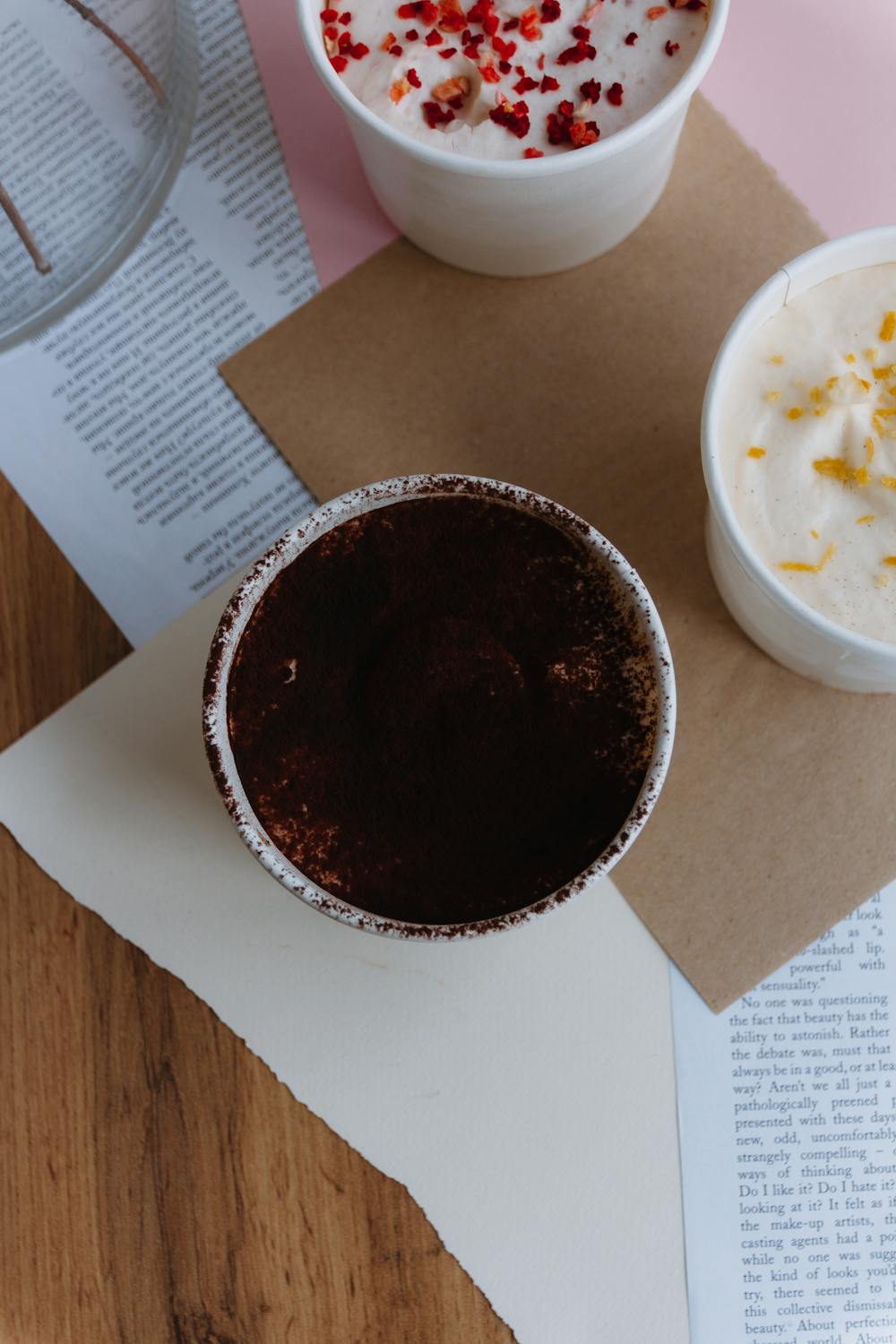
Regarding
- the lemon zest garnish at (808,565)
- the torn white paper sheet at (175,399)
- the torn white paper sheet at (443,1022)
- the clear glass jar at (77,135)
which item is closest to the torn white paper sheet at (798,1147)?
the torn white paper sheet at (443,1022)

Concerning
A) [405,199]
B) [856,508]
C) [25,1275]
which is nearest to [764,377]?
[856,508]

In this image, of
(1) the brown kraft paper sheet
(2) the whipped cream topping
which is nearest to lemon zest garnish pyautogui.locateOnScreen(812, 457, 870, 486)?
(2) the whipped cream topping

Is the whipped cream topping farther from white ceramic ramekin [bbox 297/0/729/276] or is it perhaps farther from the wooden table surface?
the wooden table surface

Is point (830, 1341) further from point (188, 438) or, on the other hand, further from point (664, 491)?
point (188, 438)

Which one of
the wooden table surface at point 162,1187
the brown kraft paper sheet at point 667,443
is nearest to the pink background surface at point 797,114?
the brown kraft paper sheet at point 667,443

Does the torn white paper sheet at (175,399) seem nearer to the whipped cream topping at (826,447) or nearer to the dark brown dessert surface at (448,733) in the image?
the dark brown dessert surface at (448,733)

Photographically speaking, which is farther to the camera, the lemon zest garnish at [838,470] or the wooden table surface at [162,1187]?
the wooden table surface at [162,1187]

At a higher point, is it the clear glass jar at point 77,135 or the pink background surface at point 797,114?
the clear glass jar at point 77,135

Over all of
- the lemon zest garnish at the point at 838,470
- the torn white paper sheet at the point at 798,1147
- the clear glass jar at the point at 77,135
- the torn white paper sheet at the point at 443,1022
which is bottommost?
the torn white paper sheet at the point at 798,1147
